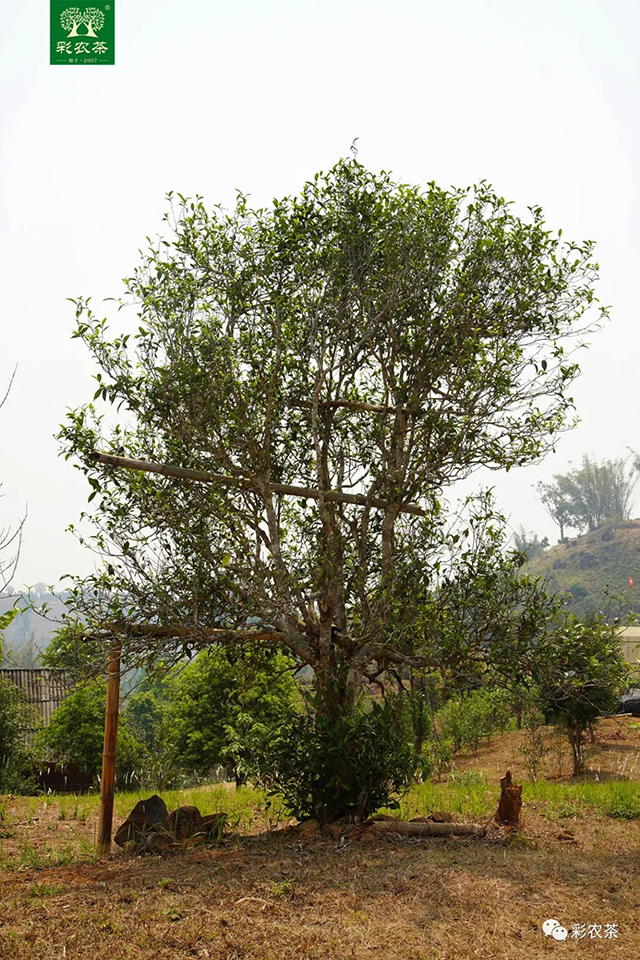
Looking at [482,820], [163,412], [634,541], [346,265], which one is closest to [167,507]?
[163,412]

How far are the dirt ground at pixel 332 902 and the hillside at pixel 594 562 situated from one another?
58.3m

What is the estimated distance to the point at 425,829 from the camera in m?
7.64

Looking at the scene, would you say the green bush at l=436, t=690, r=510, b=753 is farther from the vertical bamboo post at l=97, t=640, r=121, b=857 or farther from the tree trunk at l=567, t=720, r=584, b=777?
the vertical bamboo post at l=97, t=640, r=121, b=857

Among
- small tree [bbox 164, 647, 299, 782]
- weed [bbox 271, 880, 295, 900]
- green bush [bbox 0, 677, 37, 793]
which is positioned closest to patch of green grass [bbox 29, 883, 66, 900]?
weed [bbox 271, 880, 295, 900]

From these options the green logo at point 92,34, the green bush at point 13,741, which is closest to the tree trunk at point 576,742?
the green bush at point 13,741

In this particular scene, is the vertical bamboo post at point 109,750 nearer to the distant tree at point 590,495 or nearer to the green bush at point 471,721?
the green bush at point 471,721

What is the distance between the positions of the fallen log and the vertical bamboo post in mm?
2503

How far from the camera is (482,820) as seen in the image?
8.67 m

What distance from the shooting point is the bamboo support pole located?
7555mm

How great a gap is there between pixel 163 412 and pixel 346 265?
229 cm

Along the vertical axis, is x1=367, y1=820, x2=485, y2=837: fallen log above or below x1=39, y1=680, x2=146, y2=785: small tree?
below

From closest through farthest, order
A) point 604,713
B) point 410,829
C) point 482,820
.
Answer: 1. point 410,829
2. point 482,820
3. point 604,713

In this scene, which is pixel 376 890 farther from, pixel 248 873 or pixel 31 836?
pixel 31 836

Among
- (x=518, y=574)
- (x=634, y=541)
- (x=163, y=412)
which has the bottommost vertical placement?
(x=518, y=574)
